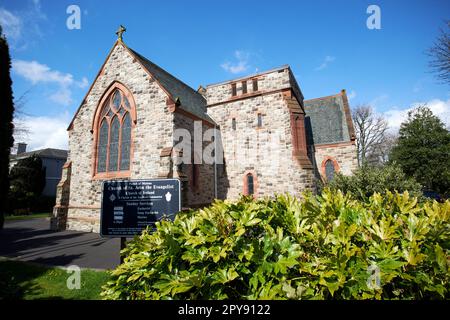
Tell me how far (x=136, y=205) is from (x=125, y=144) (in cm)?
1004

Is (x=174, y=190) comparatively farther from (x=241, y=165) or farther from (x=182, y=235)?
(x=241, y=165)

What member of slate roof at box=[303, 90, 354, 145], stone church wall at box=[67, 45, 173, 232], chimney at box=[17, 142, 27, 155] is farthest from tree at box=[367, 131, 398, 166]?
chimney at box=[17, 142, 27, 155]

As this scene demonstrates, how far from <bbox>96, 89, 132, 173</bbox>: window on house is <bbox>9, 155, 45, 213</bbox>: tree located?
2074 cm

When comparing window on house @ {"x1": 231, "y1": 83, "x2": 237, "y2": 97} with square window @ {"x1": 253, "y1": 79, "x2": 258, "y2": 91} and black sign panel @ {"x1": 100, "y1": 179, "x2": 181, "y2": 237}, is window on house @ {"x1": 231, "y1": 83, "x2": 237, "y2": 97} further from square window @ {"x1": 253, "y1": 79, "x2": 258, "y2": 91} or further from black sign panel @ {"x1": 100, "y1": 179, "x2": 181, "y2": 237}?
black sign panel @ {"x1": 100, "y1": 179, "x2": 181, "y2": 237}

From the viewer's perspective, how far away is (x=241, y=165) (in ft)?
50.9

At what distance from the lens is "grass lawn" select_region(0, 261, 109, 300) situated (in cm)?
521

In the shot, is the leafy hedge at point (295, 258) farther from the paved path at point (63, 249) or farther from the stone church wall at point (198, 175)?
the stone church wall at point (198, 175)

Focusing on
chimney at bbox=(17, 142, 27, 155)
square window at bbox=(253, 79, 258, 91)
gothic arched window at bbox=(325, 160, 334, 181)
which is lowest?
gothic arched window at bbox=(325, 160, 334, 181)

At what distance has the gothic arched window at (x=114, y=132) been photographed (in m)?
13.9

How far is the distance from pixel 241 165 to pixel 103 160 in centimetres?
973

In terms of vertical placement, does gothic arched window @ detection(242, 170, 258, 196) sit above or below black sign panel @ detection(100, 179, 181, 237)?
above

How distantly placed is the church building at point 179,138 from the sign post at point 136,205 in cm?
611

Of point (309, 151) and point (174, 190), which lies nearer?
point (174, 190)
